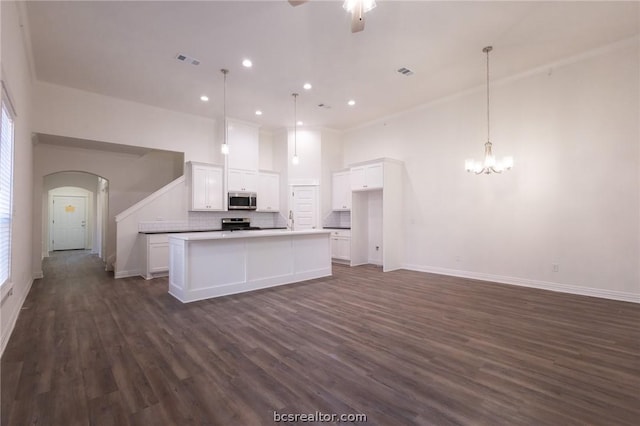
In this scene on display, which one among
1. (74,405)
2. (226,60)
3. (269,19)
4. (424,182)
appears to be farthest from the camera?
(424,182)

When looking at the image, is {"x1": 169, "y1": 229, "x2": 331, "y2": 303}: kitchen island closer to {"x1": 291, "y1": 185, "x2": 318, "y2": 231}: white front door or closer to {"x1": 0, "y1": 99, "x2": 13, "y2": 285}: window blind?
{"x1": 0, "y1": 99, "x2": 13, "y2": 285}: window blind

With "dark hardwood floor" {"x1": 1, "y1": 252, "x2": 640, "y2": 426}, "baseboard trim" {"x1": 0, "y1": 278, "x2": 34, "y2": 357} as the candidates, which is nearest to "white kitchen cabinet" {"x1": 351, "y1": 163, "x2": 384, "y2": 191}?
"dark hardwood floor" {"x1": 1, "y1": 252, "x2": 640, "y2": 426}

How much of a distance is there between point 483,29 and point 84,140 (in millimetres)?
7352

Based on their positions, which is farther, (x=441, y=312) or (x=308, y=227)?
(x=308, y=227)

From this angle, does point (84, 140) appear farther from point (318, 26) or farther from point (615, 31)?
point (615, 31)

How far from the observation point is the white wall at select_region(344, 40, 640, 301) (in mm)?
4336

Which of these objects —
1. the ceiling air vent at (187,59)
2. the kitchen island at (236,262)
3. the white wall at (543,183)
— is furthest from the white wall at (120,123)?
the white wall at (543,183)

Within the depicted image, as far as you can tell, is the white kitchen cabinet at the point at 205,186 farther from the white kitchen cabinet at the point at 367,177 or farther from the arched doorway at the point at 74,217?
the arched doorway at the point at 74,217

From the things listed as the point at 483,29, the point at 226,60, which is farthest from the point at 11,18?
the point at 483,29

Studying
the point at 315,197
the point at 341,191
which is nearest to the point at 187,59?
the point at 315,197

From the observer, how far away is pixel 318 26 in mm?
3912

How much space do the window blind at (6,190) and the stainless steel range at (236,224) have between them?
4.52 m

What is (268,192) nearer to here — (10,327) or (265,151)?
(265,151)

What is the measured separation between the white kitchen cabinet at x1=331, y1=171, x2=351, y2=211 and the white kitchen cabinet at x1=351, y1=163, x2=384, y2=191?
0.44 m
